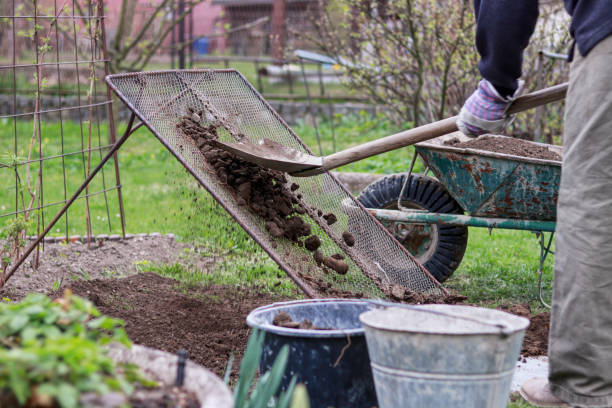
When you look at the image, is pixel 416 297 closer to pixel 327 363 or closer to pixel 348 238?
pixel 348 238

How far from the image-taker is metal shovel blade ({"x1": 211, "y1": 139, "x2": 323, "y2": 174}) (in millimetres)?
3193

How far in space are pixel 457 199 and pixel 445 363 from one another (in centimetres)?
219

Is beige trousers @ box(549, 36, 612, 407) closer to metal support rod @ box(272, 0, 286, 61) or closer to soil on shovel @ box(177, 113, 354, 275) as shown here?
soil on shovel @ box(177, 113, 354, 275)

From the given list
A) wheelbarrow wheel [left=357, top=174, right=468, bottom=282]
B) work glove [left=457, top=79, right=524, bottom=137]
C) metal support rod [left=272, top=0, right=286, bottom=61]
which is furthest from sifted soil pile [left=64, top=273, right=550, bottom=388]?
metal support rod [left=272, top=0, right=286, bottom=61]

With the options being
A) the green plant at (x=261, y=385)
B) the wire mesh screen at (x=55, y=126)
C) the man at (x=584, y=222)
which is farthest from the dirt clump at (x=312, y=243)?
the wire mesh screen at (x=55, y=126)

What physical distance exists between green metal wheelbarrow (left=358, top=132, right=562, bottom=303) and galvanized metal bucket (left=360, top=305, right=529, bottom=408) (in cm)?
189

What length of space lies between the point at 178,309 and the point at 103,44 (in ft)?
6.31

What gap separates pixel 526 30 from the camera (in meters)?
2.53

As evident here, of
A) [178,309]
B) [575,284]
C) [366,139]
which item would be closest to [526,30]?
[575,284]

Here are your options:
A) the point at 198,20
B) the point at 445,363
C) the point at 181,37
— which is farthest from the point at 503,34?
the point at 198,20

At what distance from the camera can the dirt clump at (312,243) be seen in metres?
3.19

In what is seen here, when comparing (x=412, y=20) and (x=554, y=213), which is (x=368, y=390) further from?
(x=412, y=20)

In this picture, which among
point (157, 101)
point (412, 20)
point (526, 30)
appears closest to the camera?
point (526, 30)

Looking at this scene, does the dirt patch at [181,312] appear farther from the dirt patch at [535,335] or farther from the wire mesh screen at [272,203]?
the dirt patch at [535,335]
